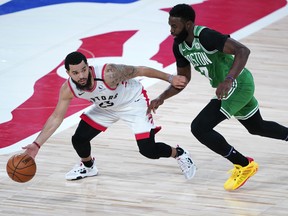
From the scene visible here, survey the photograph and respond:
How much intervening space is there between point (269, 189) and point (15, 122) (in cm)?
332

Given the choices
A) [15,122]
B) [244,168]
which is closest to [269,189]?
[244,168]

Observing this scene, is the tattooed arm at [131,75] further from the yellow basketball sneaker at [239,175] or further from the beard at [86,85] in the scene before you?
the yellow basketball sneaker at [239,175]

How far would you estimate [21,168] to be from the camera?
7543mm

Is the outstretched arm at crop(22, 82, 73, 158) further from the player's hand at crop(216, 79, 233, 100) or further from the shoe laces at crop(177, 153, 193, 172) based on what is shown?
the player's hand at crop(216, 79, 233, 100)

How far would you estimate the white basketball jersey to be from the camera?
772cm

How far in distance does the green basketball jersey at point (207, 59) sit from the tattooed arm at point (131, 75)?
20 cm

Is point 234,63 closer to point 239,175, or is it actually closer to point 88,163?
point 239,175

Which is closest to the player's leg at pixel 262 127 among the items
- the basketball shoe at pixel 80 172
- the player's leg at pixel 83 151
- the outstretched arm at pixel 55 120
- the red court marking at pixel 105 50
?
the player's leg at pixel 83 151

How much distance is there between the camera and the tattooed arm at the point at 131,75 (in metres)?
7.71

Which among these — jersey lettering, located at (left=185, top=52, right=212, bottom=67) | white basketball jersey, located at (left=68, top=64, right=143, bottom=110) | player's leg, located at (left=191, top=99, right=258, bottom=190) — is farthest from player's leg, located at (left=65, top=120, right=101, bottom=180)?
jersey lettering, located at (left=185, top=52, right=212, bottom=67)

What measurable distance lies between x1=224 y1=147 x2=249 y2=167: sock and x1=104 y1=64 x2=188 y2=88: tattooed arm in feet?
2.37

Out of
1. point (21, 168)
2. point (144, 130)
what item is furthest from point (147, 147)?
point (21, 168)

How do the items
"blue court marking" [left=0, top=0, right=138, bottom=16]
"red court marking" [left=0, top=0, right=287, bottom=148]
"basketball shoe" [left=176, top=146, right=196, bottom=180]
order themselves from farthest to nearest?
"blue court marking" [left=0, top=0, right=138, bottom=16], "red court marking" [left=0, top=0, right=287, bottom=148], "basketball shoe" [left=176, top=146, right=196, bottom=180]

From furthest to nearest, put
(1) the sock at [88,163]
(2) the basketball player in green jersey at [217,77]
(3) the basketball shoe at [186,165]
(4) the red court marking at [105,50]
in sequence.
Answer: (4) the red court marking at [105,50] → (1) the sock at [88,163] → (3) the basketball shoe at [186,165] → (2) the basketball player in green jersey at [217,77]
